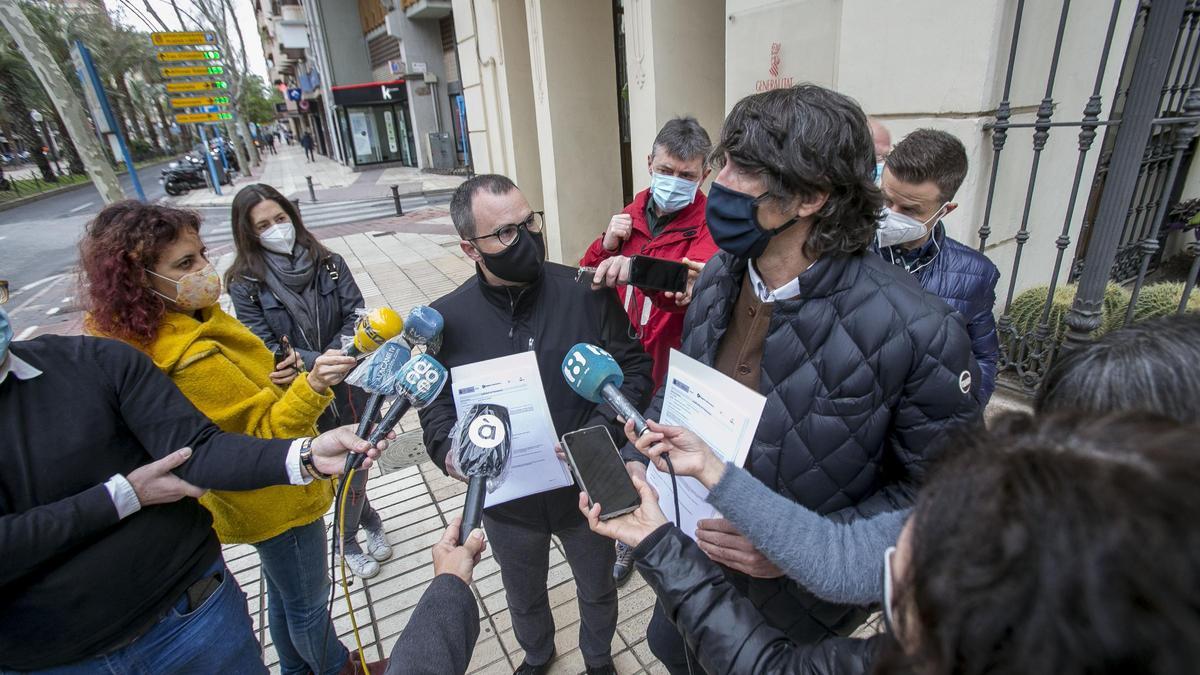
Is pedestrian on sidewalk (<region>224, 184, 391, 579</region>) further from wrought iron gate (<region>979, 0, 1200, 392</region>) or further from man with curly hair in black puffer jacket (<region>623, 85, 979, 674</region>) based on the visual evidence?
wrought iron gate (<region>979, 0, 1200, 392</region>)

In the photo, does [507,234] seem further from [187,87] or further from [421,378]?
[187,87]

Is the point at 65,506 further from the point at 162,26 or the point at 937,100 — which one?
the point at 162,26

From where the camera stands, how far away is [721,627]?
3.60 ft

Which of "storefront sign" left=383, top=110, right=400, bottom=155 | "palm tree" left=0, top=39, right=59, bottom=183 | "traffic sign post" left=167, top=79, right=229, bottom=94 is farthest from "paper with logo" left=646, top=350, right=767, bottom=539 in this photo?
"palm tree" left=0, top=39, right=59, bottom=183

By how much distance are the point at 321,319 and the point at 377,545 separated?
50.7 inches

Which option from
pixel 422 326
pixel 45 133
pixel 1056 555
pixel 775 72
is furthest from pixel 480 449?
pixel 45 133

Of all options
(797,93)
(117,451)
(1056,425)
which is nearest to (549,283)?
(797,93)

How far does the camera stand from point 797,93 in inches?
54.2

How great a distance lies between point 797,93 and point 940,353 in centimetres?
72

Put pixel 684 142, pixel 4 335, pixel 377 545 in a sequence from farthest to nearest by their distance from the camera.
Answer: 1. pixel 377 545
2. pixel 684 142
3. pixel 4 335

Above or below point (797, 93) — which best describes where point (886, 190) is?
below

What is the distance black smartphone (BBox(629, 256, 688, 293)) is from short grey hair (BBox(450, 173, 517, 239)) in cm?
51

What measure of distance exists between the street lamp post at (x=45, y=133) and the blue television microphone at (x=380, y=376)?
41032 millimetres

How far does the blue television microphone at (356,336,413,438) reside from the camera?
4.95 ft
